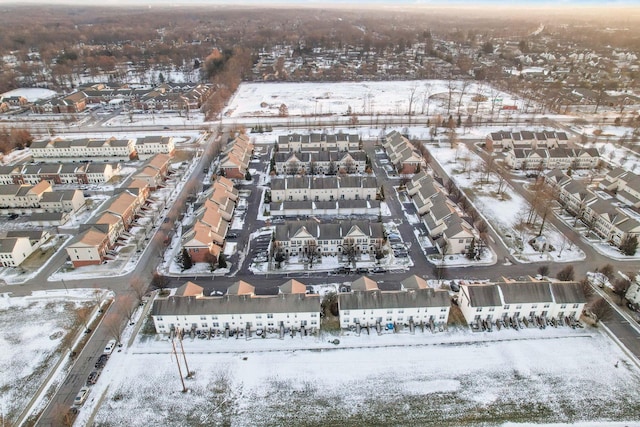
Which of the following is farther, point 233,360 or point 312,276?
Answer: point 312,276

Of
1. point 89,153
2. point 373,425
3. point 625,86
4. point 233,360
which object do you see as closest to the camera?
point 373,425

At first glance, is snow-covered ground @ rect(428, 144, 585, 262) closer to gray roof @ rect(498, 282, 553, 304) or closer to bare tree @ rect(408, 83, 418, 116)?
gray roof @ rect(498, 282, 553, 304)

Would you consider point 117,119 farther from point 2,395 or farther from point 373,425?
point 373,425

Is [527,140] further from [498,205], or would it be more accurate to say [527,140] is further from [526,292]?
[526,292]

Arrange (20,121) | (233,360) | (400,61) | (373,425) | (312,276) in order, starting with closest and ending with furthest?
(373,425) < (233,360) < (312,276) < (20,121) < (400,61)

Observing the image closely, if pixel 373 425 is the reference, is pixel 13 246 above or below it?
above

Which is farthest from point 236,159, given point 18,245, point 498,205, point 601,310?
point 601,310

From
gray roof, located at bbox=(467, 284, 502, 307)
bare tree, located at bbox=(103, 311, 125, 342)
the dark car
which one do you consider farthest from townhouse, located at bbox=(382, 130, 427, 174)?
the dark car

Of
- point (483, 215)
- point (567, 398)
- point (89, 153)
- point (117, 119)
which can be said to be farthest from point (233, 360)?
point (117, 119)
